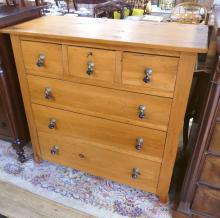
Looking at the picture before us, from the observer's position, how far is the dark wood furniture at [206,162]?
85 cm

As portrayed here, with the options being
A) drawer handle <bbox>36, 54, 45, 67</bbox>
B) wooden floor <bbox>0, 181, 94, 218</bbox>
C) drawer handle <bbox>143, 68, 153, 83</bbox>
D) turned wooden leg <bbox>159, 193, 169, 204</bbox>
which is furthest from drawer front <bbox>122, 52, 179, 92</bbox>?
wooden floor <bbox>0, 181, 94, 218</bbox>

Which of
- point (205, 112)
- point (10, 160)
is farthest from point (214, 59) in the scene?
point (10, 160)

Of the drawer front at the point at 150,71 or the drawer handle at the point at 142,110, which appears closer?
the drawer front at the point at 150,71

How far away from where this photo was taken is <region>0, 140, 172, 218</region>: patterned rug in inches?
51.7

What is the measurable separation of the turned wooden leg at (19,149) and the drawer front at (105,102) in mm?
393

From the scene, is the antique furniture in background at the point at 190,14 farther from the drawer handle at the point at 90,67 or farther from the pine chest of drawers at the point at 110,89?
the drawer handle at the point at 90,67

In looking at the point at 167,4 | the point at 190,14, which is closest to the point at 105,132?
the point at 190,14

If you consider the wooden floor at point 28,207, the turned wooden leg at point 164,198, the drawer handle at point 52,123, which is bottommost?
the wooden floor at point 28,207

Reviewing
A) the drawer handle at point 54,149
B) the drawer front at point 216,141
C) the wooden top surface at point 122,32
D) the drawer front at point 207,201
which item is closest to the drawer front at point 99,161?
the drawer handle at point 54,149

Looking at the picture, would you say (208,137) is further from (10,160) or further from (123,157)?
(10,160)

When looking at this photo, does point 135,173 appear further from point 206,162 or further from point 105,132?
point 206,162

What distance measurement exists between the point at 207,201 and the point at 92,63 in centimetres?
83

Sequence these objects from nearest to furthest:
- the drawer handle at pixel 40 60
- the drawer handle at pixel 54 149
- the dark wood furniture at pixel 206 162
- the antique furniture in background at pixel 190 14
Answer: the dark wood furniture at pixel 206 162
the drawer handle at pixel 40 60
the drawer handle at pixel 54 149
the antique furniture in background at pixel 190 14

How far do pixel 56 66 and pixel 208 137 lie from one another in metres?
0.74
